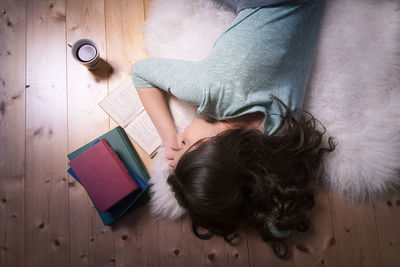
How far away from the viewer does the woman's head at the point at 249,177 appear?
2.05ft

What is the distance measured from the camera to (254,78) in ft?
2.13

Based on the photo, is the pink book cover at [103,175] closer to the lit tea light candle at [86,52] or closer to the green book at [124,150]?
the green book at [124,150]

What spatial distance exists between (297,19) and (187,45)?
0.41 meters

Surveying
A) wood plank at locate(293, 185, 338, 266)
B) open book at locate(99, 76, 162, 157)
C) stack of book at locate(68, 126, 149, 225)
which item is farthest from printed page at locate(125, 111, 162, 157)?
wood plank at locate(293, 185, 338, 266)

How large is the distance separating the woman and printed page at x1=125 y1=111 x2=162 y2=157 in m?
0.19

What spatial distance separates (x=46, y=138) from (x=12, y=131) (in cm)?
15

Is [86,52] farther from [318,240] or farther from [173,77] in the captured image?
[318,240]

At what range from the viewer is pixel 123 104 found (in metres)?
0.95

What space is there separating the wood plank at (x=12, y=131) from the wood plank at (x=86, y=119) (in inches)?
8.1

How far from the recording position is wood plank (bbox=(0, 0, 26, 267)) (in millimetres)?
927

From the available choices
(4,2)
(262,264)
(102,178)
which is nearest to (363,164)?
(262,264)

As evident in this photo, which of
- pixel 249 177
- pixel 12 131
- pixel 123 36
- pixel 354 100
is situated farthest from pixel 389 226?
pixel 12 131

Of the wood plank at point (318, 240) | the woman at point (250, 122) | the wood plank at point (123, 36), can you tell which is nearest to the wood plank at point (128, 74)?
the wood plank at point (123, 36)

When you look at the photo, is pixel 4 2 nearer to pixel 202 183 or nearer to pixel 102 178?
pixel 102 178
